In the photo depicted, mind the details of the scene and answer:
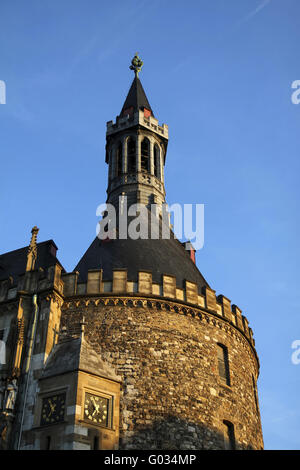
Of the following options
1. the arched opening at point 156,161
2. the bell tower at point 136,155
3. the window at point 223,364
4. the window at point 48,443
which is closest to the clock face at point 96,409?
the window at point 48,443

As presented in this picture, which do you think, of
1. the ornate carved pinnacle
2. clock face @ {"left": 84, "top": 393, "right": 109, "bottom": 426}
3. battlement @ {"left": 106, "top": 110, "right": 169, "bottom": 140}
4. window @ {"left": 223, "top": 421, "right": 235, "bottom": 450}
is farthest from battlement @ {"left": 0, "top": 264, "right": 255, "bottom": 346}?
battlement @ {"left": 106, "top": 110, "right": 169, "bottom": 140}

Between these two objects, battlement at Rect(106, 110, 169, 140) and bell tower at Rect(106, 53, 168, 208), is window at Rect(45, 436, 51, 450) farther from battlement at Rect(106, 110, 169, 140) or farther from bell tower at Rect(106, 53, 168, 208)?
battlement at Rect(106, 110, 169, 140)

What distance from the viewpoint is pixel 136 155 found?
32656 mm

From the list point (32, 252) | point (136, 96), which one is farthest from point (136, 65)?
point (32, 252)

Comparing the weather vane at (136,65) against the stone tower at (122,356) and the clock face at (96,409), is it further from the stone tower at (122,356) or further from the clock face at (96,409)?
the clock face at (96,409)

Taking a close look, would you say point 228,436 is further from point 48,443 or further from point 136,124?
point 136,124

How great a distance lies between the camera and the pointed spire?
36.0m

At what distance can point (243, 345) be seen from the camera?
24500 mm

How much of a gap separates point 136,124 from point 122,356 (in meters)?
17.5

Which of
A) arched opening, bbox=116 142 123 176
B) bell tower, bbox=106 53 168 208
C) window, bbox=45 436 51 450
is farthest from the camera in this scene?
arched opening, bbox=116 142 123 176

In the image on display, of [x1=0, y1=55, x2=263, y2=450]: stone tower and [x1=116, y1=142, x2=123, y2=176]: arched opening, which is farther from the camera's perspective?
[x1=116, y1=142, x2=123, y2=176]: arched opening

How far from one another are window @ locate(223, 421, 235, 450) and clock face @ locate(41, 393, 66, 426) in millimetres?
6504

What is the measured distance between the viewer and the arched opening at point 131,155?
107 feet

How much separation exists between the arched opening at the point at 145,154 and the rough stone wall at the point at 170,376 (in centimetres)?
1240
